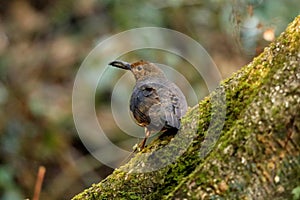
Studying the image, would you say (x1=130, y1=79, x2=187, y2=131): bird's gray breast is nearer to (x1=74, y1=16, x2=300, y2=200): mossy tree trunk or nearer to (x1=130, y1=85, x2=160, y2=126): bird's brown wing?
(x1=130, y1=85, x2=160, y2=126): bird's brown wing

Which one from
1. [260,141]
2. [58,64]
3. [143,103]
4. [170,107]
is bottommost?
[260,141]

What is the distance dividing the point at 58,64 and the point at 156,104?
371cm

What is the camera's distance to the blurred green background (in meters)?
6.39

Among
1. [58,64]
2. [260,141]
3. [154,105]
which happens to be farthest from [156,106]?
[58,64]

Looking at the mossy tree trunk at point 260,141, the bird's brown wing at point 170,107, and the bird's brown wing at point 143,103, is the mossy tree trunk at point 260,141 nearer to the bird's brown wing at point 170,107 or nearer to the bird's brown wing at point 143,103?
the bird's brown wing at point 170,107

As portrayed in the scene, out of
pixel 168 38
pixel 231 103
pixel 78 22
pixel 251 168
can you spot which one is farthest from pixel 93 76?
pixel 251 168

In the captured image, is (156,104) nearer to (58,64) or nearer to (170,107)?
(170,107)

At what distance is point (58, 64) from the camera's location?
6977 mm

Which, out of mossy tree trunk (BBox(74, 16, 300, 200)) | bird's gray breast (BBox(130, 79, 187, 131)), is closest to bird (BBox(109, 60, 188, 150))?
bird's gray breast (BBox(130, 79, 187, 131))

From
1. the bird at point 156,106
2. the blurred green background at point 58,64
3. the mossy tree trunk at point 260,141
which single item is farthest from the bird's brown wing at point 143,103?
the blurred green background at point 58,64

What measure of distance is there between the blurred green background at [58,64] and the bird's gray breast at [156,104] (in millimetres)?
2345

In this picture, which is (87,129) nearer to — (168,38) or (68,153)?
(68,153)

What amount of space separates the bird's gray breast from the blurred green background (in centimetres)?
235

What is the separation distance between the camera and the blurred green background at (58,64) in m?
6.39
